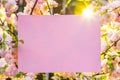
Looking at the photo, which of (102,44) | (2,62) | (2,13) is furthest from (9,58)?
(102,44)

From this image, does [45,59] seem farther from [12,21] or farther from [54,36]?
[12,21]

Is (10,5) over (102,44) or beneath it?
over

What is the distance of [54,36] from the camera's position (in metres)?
0.89

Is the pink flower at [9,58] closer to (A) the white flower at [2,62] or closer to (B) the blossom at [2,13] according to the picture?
(A) the white flower at [2,62]

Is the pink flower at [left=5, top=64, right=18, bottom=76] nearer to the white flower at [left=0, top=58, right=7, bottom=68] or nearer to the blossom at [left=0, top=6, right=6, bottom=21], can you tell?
the white flower at [left=0, top=58, right=7, bottom=68]

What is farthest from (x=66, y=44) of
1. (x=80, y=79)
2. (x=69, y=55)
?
(x=80, y=79)

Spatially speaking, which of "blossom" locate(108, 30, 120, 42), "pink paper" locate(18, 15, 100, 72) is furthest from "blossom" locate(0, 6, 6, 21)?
"blossom" locate(108, 30, 120, 42)

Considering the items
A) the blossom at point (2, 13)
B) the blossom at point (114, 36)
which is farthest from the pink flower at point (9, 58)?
the blossom at point (114, 36)

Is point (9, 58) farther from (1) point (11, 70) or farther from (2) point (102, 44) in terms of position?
(2) point (102, 44)

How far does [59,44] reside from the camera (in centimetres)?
89

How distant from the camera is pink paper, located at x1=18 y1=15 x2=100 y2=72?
889mm

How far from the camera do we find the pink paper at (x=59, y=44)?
0.89 m

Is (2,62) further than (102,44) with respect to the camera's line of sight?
No

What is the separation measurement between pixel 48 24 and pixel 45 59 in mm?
91
